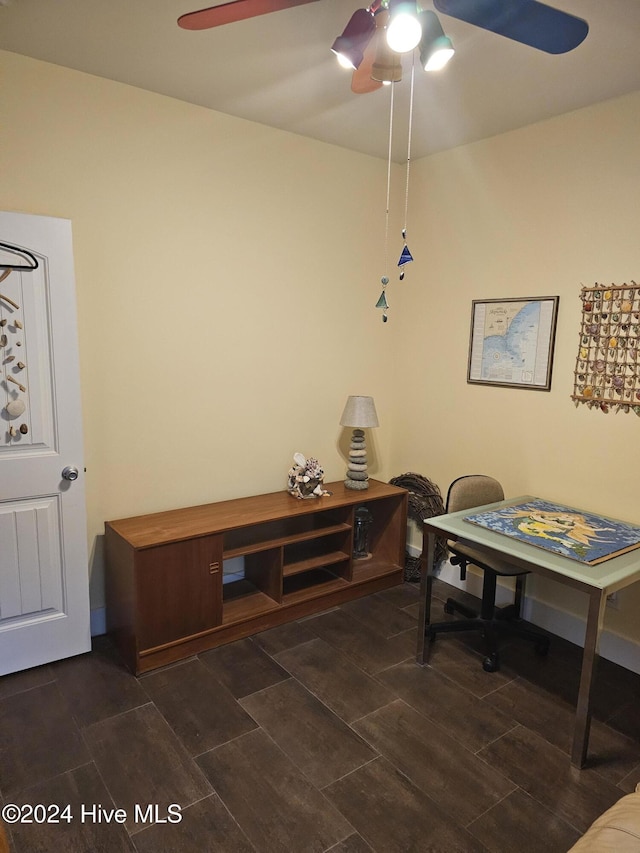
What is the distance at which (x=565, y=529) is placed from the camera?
97.3 inches

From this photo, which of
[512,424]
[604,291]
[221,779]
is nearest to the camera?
[221,779]

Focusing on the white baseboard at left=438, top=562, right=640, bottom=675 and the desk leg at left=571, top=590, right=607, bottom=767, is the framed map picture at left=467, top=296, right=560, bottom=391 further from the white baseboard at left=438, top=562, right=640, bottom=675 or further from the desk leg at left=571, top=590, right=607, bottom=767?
the desk leg at left=571, top=590, right=607, bottom=767

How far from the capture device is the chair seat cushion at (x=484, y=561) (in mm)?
2627

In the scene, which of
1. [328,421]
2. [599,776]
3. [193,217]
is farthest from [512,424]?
[193,217]

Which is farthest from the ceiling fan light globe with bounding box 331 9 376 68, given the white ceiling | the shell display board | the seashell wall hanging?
the shell display board

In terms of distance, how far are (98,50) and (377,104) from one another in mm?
1270

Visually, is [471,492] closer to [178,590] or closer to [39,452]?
[178,590]

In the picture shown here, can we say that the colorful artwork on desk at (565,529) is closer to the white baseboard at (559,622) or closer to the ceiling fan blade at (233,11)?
the white baseboard at (559,622)

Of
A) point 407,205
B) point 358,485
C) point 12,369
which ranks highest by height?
point 407,205

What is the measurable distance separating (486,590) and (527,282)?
1.67 metres

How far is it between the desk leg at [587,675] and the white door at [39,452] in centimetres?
219

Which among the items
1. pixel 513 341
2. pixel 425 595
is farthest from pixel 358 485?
pixel 513 341

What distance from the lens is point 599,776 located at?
2.00m

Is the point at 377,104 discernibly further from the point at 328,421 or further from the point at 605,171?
the point at 328,421
